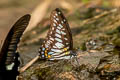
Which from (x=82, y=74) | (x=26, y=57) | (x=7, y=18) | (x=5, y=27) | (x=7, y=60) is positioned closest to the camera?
(x=7, y=60)

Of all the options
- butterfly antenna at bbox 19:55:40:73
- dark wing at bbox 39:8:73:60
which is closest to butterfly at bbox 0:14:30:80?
butterfly antenna at bbox 19:55:40:73

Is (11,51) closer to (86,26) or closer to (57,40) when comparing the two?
(57,40)

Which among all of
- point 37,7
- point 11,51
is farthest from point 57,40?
point 37,7

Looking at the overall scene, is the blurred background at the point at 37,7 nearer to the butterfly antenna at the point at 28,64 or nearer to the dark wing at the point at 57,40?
the dark wing at the point at 57,40

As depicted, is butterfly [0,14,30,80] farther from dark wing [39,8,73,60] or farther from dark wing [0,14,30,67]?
dark wing [39,8,73,60]

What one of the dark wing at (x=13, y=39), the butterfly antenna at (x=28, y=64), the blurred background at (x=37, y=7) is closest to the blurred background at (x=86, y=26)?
the blurred background at (x=37, y=7)

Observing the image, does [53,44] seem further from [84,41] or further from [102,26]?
[102,26]

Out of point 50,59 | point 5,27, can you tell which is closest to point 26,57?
point 50,59
